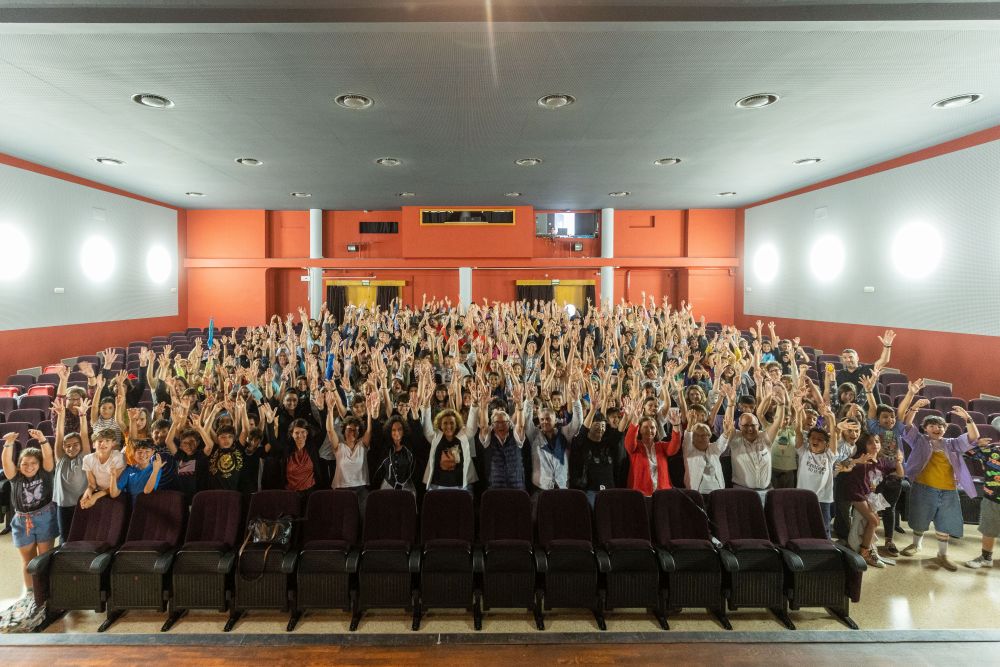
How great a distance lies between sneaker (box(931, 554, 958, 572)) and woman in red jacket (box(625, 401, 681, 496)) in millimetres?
2785

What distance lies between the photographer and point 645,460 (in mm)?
4945

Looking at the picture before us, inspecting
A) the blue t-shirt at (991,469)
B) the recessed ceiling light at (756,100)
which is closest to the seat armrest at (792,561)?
the blue t-shirt at (991,469)

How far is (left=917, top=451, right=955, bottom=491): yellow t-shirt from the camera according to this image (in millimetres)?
5117

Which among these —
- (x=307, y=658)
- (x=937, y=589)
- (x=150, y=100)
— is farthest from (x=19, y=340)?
(x=937, y=589)

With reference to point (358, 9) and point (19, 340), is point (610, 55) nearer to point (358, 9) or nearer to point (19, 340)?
point (358, 9)

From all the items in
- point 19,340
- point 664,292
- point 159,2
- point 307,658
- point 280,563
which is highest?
point 159,2

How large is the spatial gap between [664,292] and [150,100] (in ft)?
49.0

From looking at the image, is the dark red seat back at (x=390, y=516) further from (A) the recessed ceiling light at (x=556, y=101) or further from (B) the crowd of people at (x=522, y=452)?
(A) the recessed ceiling light at (x=556, y=101)

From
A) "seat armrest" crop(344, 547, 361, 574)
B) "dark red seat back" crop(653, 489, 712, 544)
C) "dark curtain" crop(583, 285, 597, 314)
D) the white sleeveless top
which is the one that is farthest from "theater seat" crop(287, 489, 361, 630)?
"dark curtain" crop(583, 285, 597, 314)

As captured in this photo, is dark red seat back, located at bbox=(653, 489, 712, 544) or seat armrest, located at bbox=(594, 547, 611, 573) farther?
dark red seat back, located at bbox=(653, 489, 712, 544)

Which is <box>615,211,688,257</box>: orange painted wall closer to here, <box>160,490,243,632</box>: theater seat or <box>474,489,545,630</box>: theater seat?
<box>474,489,545,630</box>: theater seat

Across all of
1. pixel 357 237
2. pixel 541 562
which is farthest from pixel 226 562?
pixel 357 237

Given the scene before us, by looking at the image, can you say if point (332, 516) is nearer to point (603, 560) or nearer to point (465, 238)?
point (603, 560)

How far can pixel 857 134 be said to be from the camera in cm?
877
